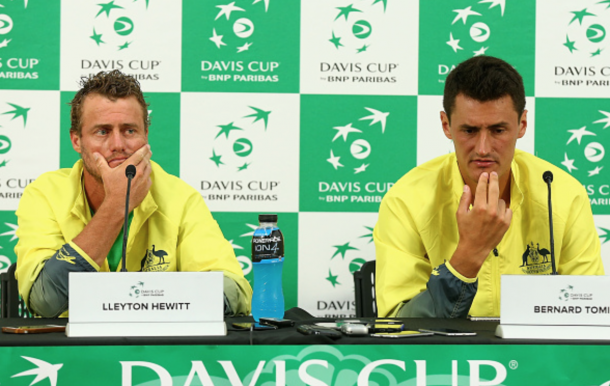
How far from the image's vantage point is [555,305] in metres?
1.22

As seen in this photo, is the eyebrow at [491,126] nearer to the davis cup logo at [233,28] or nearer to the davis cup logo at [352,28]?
the davis cup logo at [352,28]

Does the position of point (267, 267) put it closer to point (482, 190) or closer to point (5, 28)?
point (482, 190)

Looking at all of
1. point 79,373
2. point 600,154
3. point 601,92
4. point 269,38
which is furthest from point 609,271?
point 79,373

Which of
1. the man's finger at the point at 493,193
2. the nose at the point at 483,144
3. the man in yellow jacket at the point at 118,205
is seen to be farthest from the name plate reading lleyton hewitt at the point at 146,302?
the nose at the point at 483,144

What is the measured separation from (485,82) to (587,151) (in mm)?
951

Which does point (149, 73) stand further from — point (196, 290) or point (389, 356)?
point (389, 356)

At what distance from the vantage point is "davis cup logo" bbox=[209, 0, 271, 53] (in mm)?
2496

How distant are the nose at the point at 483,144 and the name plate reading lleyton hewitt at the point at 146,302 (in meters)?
0.90

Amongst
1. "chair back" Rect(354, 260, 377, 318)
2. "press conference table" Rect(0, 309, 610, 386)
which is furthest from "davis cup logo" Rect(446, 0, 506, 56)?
"press conference table" Rect(0, 309, 610, 386)

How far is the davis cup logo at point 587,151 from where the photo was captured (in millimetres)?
2523

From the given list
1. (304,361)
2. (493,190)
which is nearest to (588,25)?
(493,190)

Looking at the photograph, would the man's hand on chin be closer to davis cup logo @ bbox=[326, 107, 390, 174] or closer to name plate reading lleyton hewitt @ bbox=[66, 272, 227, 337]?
name plate reading lleyton hewitt @ bbox=[66, 272, 227, 337]

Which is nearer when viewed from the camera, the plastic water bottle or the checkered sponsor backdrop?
the plastic water bottle

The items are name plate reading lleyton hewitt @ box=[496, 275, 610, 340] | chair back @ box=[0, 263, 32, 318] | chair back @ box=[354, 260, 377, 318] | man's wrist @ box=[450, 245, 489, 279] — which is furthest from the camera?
chair back @ box=[354, 260, 377, 318]
